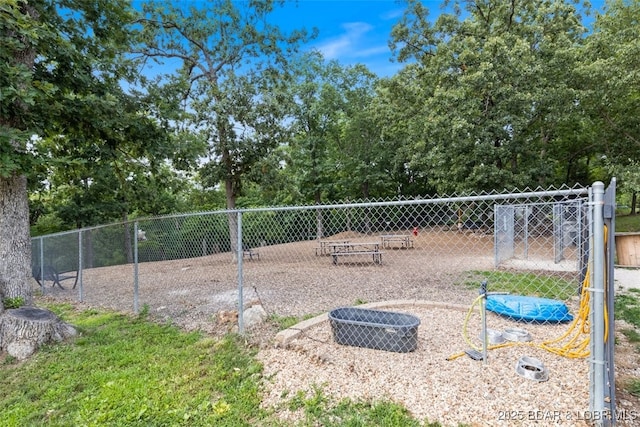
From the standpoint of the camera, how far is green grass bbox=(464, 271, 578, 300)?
17.3ft

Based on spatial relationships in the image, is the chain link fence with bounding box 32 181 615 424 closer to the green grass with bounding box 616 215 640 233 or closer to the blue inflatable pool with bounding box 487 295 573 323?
the blue inflatable pool with bounding box 487 295 573 323

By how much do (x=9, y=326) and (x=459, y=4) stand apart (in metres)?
17.0

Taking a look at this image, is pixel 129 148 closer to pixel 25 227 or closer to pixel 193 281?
pixel 25 227

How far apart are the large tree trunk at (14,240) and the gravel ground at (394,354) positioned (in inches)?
65.3

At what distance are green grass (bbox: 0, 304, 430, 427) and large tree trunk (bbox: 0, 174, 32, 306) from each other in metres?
1.04

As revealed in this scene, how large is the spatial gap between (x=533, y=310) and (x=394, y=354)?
2.07 m

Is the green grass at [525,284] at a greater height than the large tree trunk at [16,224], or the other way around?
the large tree trunk at [16,224]

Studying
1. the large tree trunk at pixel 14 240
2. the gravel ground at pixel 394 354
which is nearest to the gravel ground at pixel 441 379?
the gravel ground at pixel 394 354

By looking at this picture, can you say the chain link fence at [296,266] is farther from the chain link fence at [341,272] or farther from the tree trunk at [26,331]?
the tree trunk at [26,331]

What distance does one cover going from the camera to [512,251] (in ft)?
29.3

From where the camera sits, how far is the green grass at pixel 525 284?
526 cm

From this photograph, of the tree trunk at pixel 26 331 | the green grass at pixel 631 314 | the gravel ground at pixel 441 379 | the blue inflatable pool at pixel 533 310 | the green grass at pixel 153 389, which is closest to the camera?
the gravel ground at pixel 441 379

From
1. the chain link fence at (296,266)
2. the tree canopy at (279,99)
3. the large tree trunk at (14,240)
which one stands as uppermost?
the tree canopy at (279,99)

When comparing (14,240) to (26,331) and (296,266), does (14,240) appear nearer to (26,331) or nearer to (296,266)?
(26,331)
